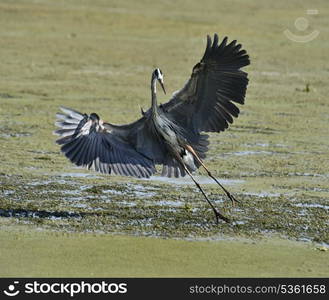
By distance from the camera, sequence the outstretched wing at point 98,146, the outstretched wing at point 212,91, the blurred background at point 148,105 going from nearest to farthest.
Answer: the outstretched wing at point 98,146, the blurred background at point 148,105, the outstretched wing at point 212,91

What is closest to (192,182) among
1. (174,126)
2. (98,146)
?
(174,126)

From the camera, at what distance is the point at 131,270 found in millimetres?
5504

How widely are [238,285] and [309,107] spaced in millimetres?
6494

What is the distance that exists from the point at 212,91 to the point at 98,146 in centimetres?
106

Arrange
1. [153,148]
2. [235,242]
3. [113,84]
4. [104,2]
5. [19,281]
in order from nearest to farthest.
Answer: [19,281]
[235,242]
[153,148]
[113,84]
[104,2]

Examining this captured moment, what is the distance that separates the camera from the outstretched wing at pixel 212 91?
6840mm

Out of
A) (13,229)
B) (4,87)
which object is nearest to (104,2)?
(4,87)

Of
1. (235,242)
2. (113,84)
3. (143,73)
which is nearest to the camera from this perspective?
(235,242)

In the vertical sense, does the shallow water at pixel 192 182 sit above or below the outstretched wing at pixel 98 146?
above

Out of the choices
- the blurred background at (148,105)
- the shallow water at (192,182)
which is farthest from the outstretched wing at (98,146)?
the shallow water at (192,182)

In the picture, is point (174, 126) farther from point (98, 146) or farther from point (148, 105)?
point (148, 105)

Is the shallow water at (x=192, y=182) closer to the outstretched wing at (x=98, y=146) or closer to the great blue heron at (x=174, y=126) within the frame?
the great blue heron at (x=174, y=126)

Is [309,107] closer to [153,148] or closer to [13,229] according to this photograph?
[153,148]

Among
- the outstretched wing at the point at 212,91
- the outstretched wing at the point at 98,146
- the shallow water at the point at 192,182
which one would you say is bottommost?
the outstretched wing at the point at 98,146
